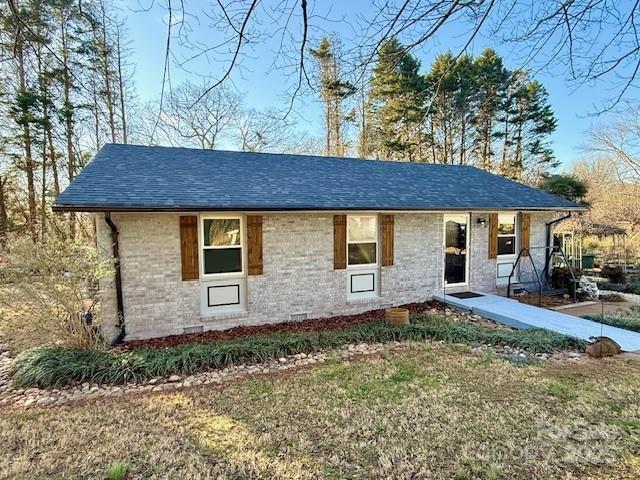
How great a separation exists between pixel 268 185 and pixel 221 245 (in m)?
1.77

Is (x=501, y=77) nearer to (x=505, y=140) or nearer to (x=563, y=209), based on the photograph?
(x=563, y=209)

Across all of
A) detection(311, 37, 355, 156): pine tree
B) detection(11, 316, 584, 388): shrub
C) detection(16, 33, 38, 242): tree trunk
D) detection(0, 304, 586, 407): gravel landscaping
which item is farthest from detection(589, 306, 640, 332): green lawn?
detection(16, 33, 38, 242): tree trunk

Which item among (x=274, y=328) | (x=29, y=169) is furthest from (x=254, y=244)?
(x=29, y=169)

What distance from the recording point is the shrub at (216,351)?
5211 millimetres

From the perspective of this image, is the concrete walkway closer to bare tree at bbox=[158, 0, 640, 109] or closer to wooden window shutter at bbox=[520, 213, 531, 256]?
wooden window shutter at bbox=[520, 213, 531, 256]

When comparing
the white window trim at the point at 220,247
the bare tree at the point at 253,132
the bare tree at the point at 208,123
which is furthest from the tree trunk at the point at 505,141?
the white window trim at the point at 220,247

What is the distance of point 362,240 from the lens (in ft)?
28.9

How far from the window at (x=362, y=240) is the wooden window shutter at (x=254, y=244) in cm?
223

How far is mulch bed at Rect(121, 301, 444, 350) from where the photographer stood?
260 inches

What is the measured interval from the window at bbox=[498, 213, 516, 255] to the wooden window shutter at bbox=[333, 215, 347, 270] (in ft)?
16.2

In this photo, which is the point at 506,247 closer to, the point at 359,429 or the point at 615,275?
the point at 615,275

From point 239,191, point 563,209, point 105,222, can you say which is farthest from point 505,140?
point 105,222

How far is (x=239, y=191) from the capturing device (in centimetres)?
755

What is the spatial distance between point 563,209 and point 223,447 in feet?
35.8
